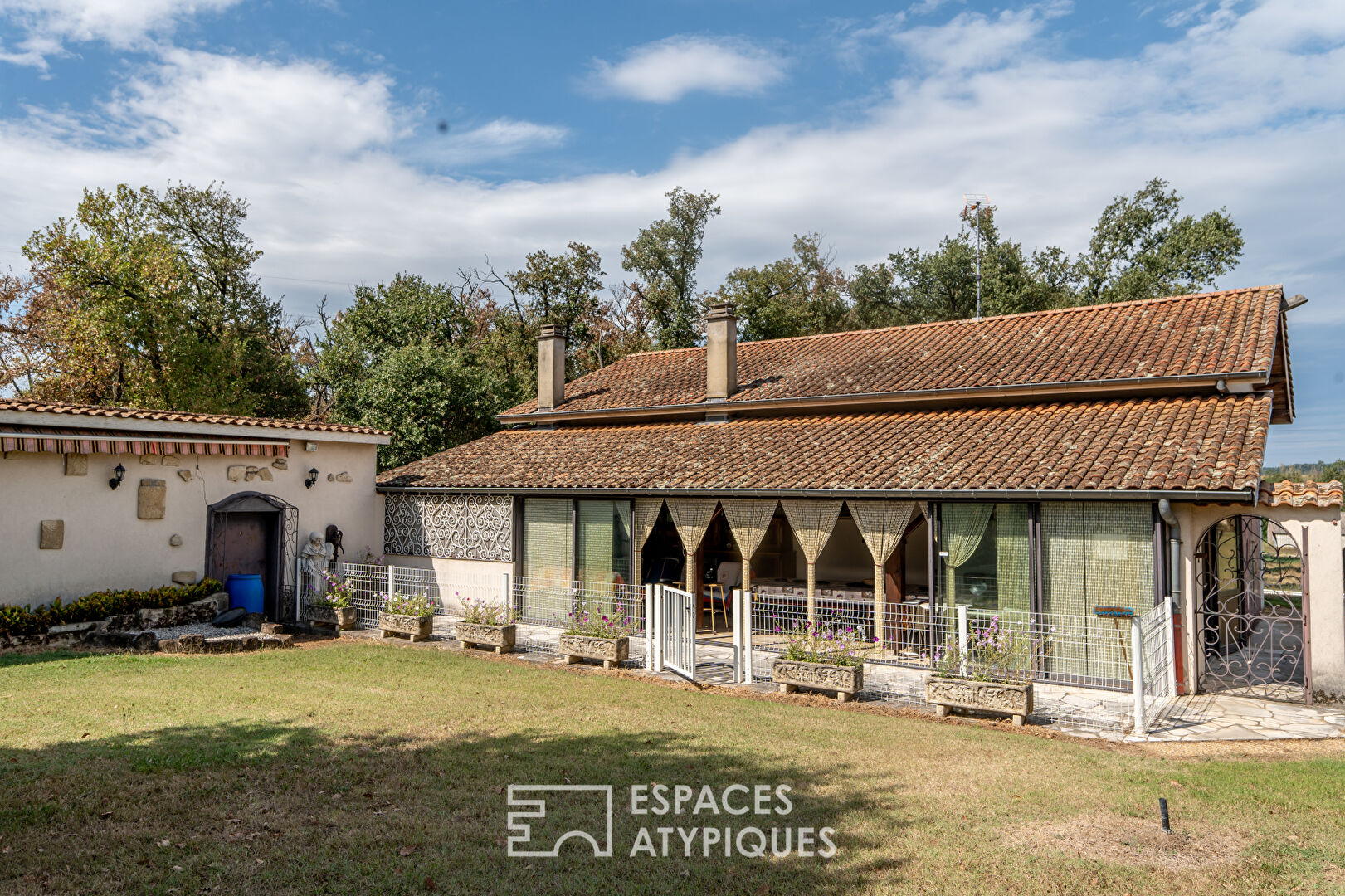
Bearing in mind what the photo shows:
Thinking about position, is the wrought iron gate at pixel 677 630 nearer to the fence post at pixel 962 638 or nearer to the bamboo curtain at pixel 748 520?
the bamboo curtain at pixel 748 520

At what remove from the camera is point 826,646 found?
10.8 metres

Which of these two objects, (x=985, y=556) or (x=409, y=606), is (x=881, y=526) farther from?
(x=409, y=606)

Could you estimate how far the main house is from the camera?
1077 centimetres

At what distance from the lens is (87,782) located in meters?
6.19

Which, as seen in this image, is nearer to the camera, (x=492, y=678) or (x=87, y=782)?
(x=87, y=782)

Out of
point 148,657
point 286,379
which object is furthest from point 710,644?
point 286,379

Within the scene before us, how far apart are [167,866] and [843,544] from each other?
51.8ft

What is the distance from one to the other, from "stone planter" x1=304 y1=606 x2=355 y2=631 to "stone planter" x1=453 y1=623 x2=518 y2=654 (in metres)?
2.83

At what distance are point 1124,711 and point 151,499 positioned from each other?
15.4 metres

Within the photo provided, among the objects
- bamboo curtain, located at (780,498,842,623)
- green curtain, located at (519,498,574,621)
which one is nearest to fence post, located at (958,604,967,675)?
bamboo curtain, located at (780,498,842,623)

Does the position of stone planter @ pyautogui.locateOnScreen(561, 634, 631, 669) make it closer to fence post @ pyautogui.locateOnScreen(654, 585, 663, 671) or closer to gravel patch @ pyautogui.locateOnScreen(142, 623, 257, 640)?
fence post @ pyautogui.locateOnScreen(654, 585, 663, 671)

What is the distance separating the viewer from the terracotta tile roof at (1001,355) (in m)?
13.6

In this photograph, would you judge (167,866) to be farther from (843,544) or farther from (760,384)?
(843,544)

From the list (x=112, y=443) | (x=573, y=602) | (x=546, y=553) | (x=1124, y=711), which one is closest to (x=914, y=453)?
(x=1124, y=711)
